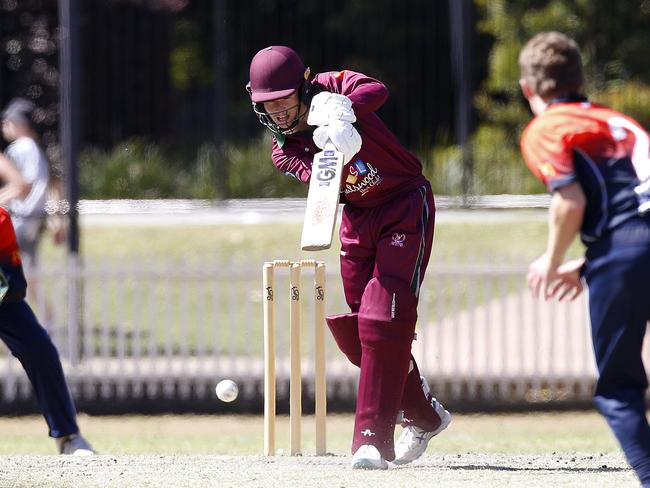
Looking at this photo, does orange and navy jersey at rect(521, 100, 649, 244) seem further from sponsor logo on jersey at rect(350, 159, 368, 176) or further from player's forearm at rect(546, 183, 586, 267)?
sponsor logo on jersey at rect(350, 159, 368, 176)

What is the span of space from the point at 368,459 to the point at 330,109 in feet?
4.82

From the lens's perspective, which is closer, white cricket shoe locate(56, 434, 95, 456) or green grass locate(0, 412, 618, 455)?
white cricket shoe locate(56, 434, 95, 456)

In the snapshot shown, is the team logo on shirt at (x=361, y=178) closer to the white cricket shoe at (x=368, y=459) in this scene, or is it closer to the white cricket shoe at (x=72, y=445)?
the white cricket shoe at (x=368, y=459)

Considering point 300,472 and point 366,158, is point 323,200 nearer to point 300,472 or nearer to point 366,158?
point 366,158

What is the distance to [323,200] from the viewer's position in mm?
5410

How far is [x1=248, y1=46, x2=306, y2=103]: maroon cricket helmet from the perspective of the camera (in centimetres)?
565

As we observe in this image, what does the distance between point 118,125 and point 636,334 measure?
51.6ft

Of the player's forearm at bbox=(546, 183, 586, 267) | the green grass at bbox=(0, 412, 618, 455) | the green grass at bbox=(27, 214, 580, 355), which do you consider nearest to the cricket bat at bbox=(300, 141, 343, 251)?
the player's forearm at bbox=(546, 183, 586, 267)

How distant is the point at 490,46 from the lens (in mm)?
19484

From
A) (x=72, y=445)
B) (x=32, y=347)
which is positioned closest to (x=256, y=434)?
(x=72, y=445)

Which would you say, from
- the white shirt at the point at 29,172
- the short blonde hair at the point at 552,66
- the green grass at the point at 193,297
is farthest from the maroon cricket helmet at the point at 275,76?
the white shirt at the point at 29,172

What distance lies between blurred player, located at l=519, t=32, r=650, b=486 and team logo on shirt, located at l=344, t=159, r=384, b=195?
3.76 ft

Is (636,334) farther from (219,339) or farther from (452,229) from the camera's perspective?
(452,229)

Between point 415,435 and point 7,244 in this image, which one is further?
point 7,244
